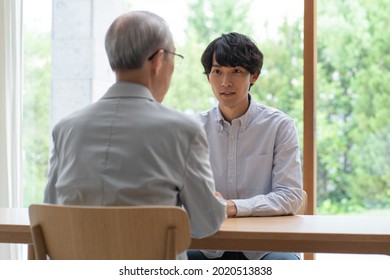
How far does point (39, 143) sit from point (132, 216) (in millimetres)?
2864

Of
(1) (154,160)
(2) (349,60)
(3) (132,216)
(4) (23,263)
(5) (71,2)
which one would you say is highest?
(5) (71,2)

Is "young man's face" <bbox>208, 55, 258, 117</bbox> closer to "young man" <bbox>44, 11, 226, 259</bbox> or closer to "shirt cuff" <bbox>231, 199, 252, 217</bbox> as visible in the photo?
"shirt cuff" <bbox>231, 199, 252, 217</bbox>

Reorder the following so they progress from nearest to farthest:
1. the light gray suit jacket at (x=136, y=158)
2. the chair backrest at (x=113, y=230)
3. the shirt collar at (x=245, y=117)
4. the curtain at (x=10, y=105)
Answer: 1. the chair backrest at (x=113, y=230)
2. the light gray suit jacket at (x=136, y=158)
3. the shirt collar at (x=245, y=117)
4. the curtain at (x=10, y=105)

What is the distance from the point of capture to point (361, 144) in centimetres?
384

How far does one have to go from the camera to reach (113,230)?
5.81 feet

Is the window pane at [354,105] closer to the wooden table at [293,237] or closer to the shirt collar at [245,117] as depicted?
the shirt collar at [245,117]

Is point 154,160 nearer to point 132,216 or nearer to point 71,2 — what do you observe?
point 132,216

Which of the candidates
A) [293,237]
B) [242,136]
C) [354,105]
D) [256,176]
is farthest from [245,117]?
[354,105]

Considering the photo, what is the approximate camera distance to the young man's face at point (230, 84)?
2.79m

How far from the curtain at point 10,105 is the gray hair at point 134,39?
7.87ft

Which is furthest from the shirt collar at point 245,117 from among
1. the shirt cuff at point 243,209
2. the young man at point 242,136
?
the shirt cuff at point 243,209

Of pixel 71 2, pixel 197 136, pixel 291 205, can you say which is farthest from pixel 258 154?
pixel 71 2

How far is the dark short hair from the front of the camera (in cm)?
277

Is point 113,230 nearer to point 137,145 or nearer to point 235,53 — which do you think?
point 137,145
